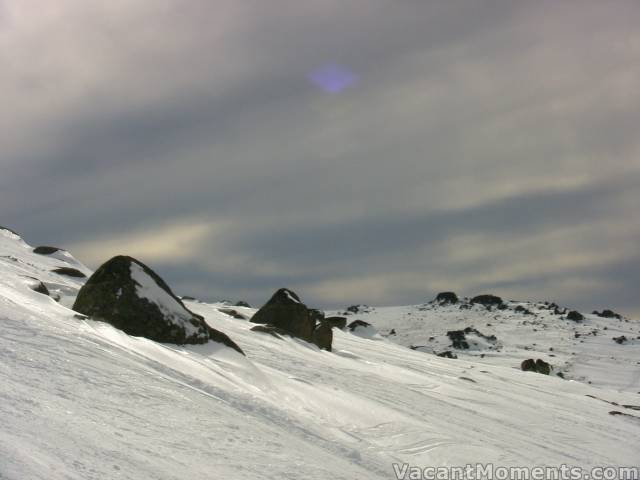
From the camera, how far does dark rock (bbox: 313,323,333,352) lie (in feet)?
51.3

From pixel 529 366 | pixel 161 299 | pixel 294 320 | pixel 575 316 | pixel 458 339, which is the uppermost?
pixel 575 316

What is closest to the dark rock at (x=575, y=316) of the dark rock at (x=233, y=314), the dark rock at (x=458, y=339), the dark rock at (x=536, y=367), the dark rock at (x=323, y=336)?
the dark rock at (x=458, y=339)

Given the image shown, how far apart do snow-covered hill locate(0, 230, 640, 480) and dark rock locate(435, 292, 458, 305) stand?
42425mm

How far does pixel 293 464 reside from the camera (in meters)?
5.41

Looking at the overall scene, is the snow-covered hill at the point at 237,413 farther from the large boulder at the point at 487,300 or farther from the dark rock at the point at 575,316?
the large boulder at the point at 487,300

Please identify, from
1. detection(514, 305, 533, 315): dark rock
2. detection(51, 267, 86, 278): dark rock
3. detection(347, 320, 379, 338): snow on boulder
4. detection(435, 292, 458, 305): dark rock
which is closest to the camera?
detection(51, 267, 86, 278): dark rock

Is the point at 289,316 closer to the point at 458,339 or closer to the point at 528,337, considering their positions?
the point at 458,339

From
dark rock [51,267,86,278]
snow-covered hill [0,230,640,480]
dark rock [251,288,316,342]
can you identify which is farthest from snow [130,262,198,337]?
dark rock [51,267,86,278]

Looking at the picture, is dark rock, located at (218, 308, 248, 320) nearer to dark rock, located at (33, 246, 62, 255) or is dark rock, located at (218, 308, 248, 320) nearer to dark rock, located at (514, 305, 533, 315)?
dark rock, located at (33, 246, 62, 255)

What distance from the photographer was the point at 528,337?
4041cm

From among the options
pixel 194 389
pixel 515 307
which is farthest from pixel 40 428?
pixel 515 307

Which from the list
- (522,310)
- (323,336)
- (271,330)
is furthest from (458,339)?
(271,330)

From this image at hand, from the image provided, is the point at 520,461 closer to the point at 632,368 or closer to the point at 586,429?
the point at 586,429

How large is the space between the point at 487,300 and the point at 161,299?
4892 centimetres
